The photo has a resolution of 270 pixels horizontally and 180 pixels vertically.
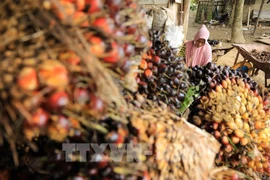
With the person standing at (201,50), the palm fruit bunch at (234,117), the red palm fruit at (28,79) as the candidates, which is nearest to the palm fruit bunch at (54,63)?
the red palm fruit at (28,79)

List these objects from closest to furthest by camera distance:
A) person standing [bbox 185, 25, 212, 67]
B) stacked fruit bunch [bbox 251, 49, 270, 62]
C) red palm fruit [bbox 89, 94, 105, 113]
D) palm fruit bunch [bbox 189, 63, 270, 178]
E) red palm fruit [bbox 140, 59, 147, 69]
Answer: red palm fruit [bbox 89, 94, 105, 113]
red palm fruit [bbox 140, 59, 147, 69]
palm fruit bunch [bbox 189, 63, 270, 178]
person standing [bbox 185, 25, 212, 67]
stacked fruit bunch [bbox 251, 49, 270, 62]

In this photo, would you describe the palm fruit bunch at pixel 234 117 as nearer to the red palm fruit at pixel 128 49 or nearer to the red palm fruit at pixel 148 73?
the red palm fruit at pixel 148 73

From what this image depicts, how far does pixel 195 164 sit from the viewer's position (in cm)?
101

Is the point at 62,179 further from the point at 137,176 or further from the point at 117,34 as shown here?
the point at 117,34

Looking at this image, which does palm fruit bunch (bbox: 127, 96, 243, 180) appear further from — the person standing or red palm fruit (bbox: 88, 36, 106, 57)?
the person standing

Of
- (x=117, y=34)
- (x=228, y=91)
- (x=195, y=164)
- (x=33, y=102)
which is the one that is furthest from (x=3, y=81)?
(x=228, y=91)

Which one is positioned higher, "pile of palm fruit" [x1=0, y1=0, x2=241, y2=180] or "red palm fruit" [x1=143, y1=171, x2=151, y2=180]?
"pile of palm fruit" [x1=0, y1=0, x2=241, y2=180]

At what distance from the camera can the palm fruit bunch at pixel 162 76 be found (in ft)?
3.81

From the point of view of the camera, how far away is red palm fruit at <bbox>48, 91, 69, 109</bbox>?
1.94 feet

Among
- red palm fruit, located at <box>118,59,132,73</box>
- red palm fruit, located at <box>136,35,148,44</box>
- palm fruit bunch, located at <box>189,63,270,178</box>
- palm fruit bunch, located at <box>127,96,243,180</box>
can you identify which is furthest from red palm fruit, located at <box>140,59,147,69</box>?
palm fruit bunch, located at <box>189,63,270,178</box>

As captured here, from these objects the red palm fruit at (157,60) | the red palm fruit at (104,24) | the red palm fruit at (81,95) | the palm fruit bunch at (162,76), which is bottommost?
the palm fruit bunch at (162,76)

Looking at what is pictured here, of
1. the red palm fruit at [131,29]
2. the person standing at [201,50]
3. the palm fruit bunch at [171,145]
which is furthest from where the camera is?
the person standing at [201,50]

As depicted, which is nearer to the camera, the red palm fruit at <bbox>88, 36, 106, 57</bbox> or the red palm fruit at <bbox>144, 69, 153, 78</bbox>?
the red palm fruit at <bbox>88, 36, 106, 57</bbox>

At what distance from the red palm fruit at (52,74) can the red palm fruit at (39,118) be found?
8 cm
